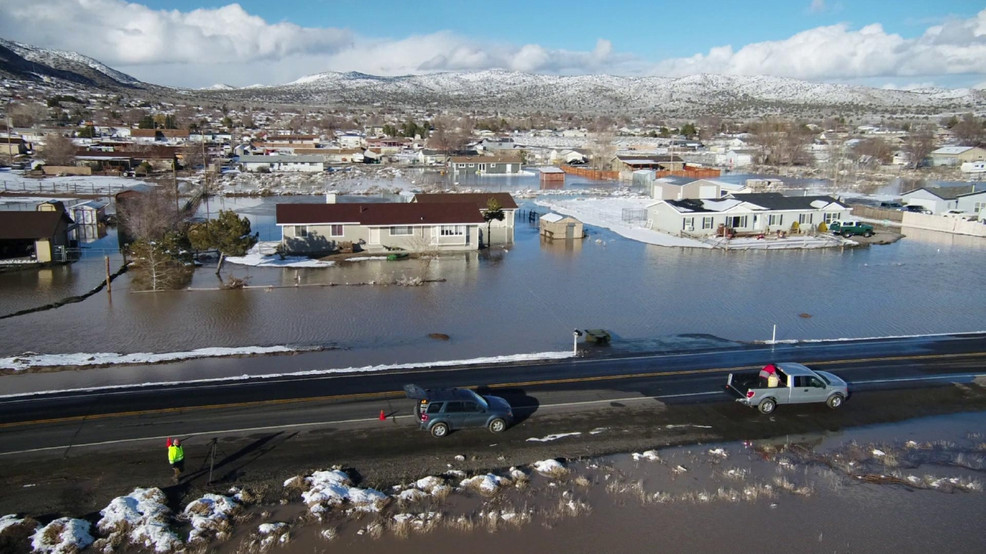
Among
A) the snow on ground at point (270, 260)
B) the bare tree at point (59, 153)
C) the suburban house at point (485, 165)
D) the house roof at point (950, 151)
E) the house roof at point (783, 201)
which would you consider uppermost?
the house roof at point (950, 151)

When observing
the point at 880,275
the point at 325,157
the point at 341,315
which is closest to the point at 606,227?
the point at 880,275

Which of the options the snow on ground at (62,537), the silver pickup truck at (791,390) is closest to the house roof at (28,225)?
the snow on ground at (62,537)

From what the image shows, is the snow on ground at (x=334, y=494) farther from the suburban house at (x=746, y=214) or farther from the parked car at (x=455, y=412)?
the suburban house at (x=746, y=214)

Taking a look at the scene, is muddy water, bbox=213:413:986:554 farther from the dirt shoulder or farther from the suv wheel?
the suv wheel

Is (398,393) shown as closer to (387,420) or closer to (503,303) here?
(387,420)

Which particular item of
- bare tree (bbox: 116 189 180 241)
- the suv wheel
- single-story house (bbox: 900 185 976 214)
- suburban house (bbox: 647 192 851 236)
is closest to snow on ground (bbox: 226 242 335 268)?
bare tree (bbox: 116 189 180 241)
